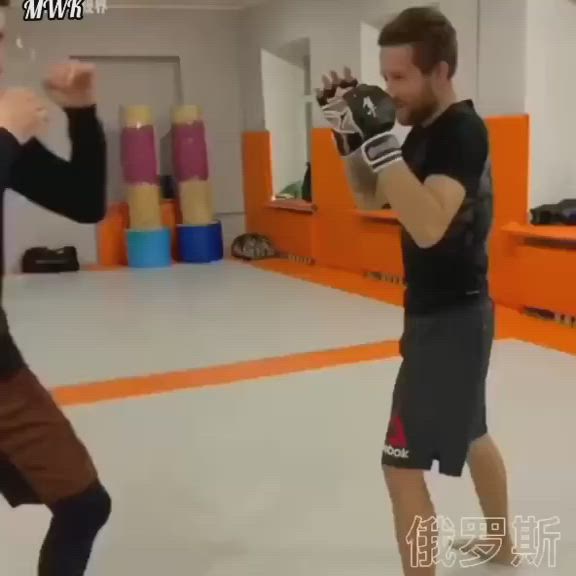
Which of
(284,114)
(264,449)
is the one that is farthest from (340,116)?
(284,114)

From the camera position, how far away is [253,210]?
358 inches

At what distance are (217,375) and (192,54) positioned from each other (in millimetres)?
5571

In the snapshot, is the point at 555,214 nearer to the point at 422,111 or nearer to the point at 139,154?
the point at 422,111

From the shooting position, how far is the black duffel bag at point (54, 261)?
Result: 774cm

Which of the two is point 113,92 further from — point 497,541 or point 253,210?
point 497,541

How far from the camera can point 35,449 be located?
141 cm

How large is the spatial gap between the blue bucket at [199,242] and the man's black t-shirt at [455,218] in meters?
6.59

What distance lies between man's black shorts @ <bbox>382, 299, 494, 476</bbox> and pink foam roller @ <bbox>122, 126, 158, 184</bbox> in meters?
6.53

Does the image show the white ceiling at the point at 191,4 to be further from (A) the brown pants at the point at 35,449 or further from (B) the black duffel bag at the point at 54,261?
(A) the brown pants at the point at 35,449

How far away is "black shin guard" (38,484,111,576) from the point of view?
1.46 metres

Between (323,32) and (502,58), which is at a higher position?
(323,32)

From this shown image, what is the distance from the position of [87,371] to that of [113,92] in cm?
505

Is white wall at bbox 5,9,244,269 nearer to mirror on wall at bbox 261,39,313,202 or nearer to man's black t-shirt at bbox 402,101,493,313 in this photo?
mirror on wall at bbox 261,39,313,202

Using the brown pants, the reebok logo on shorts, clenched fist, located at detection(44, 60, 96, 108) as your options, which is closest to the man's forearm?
the reebok logo on shorts
